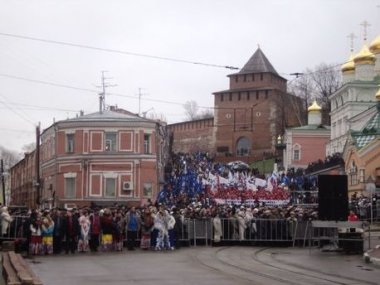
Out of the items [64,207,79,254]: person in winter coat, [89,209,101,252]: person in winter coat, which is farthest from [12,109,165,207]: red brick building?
[64,207,79,254]: person in winter coat

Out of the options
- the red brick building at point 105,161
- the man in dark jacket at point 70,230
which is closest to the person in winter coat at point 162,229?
the man in dark jacket at point 70,230

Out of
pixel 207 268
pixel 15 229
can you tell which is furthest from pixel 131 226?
pixel 207 268

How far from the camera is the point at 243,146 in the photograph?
384ft

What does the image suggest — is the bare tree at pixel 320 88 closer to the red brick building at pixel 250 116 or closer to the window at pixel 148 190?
the red brick building at pixel 250 116

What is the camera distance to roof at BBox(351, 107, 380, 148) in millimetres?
58344

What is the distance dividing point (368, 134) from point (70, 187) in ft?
77.8

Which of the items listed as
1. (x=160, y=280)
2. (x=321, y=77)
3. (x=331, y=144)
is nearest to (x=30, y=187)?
(x=331, y=144)

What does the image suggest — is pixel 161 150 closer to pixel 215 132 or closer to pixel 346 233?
pixel 346 233

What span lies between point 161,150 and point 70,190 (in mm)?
9568

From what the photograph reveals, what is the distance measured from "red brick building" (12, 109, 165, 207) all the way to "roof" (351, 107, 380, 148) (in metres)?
16.1

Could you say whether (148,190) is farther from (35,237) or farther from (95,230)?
(35,237)

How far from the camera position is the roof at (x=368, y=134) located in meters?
58.3

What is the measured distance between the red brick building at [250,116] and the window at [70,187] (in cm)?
5450

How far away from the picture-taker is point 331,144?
81.4 meters
